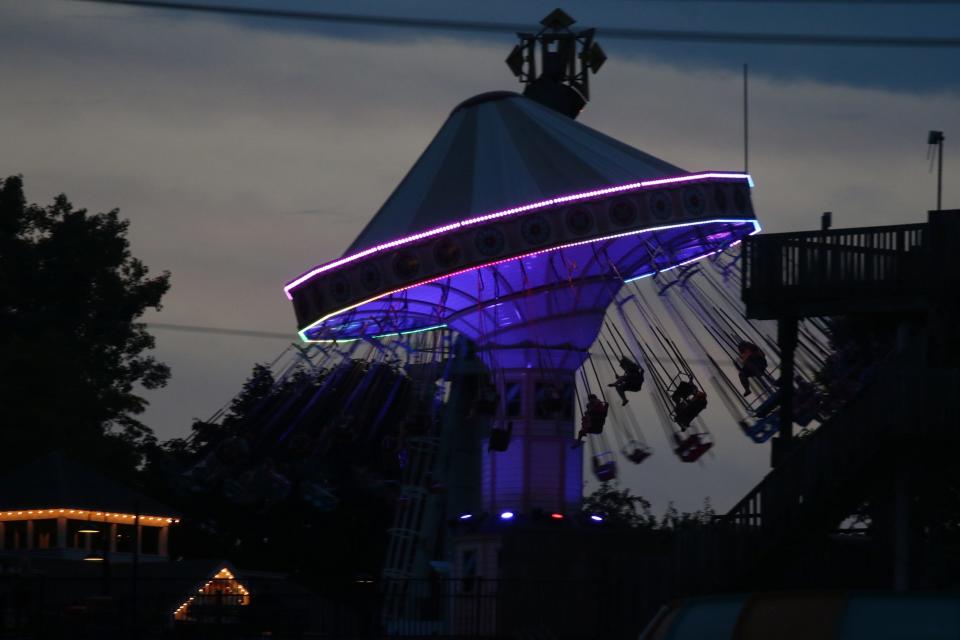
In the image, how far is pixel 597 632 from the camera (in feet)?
92.9

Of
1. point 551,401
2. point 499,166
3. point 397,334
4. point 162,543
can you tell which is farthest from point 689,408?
point 162,543

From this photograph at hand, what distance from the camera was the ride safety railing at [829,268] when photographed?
1030 inches

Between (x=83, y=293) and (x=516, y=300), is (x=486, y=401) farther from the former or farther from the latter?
(x=83, y=293)

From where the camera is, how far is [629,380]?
1297 inches

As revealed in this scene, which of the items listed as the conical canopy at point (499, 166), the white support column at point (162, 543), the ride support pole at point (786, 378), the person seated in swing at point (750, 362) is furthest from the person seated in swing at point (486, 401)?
the white support column at point (162, 543)

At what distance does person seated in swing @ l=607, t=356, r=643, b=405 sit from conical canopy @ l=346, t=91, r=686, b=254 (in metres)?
3.73

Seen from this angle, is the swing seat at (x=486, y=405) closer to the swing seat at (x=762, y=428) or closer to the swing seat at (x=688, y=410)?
the swing seat at (x=688, y=410)

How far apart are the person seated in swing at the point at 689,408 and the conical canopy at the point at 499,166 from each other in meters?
4.71

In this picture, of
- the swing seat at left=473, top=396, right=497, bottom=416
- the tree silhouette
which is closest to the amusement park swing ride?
the swing seat at left=473, top=396, right=497, bottom=416

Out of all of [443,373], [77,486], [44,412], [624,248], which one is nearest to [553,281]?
[624,248]

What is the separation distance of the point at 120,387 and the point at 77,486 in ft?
68.6

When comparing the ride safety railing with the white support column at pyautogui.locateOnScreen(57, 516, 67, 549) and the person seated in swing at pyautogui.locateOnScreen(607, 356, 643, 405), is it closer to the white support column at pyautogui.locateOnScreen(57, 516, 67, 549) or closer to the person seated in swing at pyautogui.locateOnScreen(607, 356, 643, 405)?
the person seated in swing at pyautogui.locateOnScreen(607, 356, 643, 405)

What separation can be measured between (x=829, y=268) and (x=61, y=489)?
28.0 meters

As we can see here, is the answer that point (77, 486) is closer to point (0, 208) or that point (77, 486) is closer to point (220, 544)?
point (220, 544)
